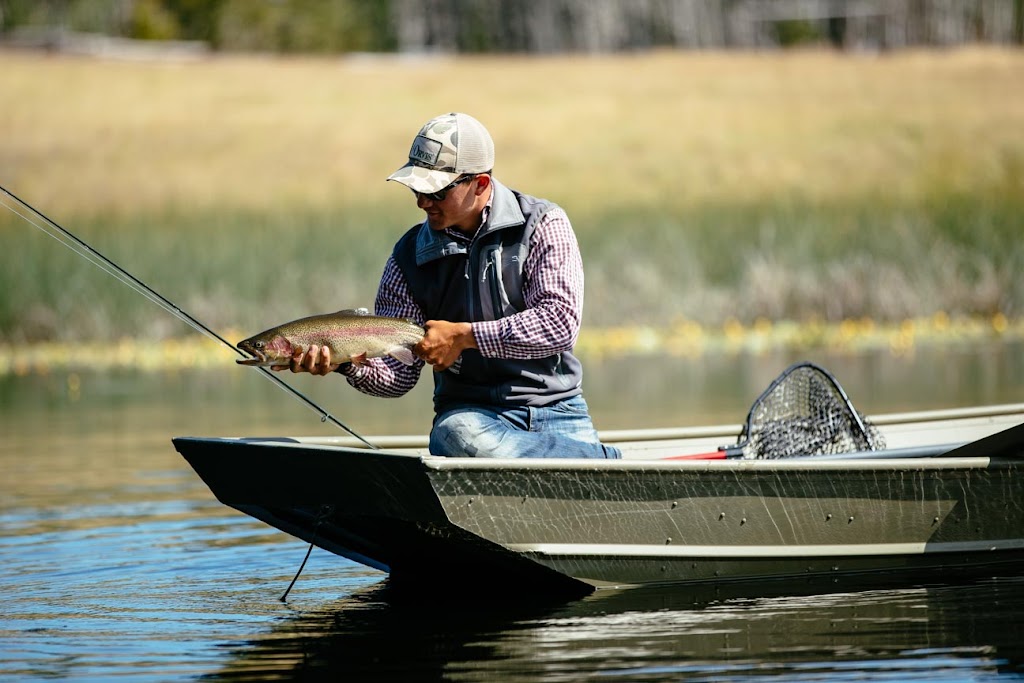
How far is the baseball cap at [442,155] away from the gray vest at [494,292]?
181 mm

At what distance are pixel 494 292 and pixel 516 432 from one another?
0.49 m

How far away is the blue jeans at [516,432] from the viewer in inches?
245

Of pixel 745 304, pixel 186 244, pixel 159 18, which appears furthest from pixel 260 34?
pixel 745 304

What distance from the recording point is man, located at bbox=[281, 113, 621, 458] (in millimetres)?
6133

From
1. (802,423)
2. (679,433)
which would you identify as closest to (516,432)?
(679,433)

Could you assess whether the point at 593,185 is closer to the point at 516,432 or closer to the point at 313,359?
the point at 516,432

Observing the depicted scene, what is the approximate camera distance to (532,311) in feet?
20.1

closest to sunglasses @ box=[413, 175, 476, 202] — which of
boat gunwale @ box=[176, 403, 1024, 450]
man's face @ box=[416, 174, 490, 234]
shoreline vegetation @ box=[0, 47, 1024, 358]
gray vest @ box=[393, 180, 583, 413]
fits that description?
man's face @ box=[416, 174, 490, 234]

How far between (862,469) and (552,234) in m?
1.34

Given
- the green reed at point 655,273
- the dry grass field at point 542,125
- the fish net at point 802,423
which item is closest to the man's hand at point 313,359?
the fish net at point 802,423

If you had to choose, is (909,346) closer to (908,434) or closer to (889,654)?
(908,434)

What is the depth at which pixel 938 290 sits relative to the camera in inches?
741

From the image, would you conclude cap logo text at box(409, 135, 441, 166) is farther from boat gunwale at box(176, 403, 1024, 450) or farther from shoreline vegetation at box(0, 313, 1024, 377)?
shoreline vegetation at box(0, 313, 1024, 377)

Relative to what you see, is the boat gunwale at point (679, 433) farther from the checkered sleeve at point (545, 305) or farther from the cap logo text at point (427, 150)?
the cap logo text at point (427, 150)
